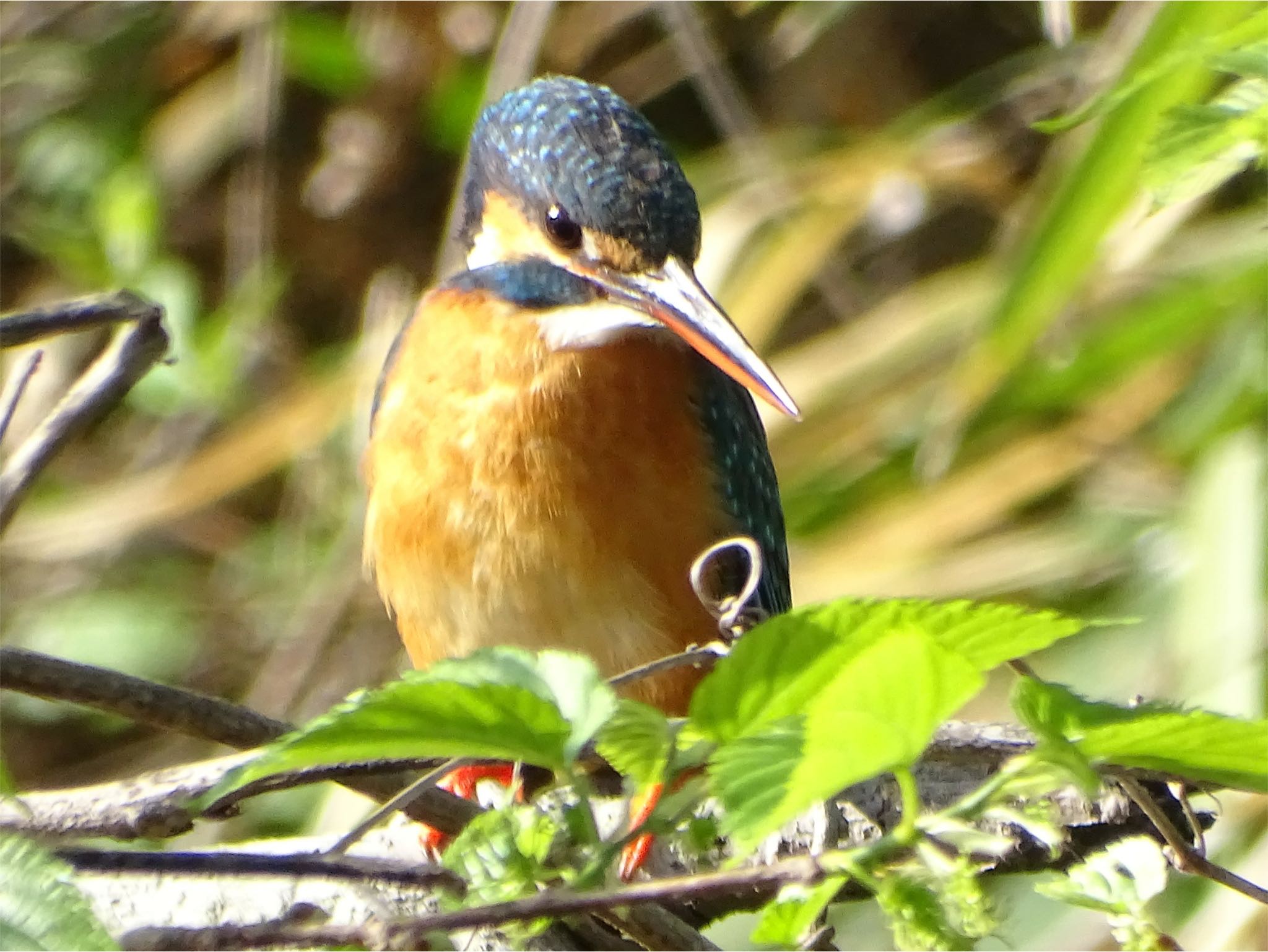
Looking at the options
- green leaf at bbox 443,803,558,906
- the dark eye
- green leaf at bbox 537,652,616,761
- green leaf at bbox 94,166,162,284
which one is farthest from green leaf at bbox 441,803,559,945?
green leaf at bbox 94,166,162,284

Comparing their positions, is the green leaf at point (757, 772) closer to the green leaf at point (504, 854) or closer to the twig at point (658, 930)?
the green leaf at point (504, 854)

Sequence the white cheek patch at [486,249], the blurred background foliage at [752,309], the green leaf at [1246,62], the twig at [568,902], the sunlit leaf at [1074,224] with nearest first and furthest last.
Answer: the twig at [568,902]
the green leaf at [1246,62]
the white cheek patch at [486,249]
the sunlit leaf at [1074,224]
the blurred background foliage at [752,309]

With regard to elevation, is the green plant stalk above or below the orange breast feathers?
below

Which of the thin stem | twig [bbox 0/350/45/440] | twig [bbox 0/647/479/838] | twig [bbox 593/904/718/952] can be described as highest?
twig [bbox 0/350/45/440]

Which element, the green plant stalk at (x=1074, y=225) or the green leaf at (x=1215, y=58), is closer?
the green leaf at (x=1215, y=58)

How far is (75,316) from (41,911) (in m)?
0.62

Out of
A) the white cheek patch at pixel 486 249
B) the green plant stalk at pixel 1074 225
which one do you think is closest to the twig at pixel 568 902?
the white cheek patch at pixel 486 249

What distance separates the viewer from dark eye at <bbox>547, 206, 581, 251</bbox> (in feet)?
6.34

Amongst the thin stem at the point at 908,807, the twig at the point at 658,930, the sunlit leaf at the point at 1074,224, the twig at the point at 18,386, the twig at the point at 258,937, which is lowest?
the sunlit leaf at the point at 1074,224

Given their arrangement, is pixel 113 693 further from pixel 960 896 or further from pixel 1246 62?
pixel 1246 62

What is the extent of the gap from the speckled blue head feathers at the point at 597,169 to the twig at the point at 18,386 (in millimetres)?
666

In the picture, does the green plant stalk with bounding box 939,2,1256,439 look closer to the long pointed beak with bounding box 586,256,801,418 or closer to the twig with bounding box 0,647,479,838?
the long pointed beak with bounding box 586,256,801,418

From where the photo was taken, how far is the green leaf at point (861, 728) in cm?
78

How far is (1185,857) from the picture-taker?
43.6 inches
